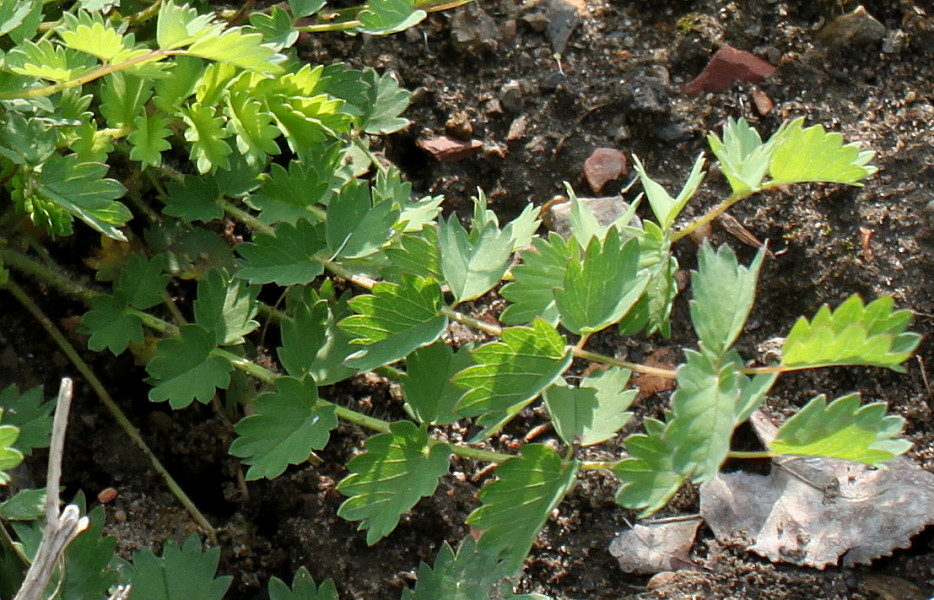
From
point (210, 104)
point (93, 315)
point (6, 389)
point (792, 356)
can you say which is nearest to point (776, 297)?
point (792, 356)

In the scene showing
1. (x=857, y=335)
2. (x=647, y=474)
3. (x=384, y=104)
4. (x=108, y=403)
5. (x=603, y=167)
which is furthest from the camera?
(x=603, y=167)

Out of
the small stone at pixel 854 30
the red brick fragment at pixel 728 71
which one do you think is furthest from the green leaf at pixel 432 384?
the small stone at pixel 854 30

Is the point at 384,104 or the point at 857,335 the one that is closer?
the point at 857,335

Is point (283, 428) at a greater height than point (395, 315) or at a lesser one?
lesser

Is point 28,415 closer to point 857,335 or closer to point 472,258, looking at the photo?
point 472,258

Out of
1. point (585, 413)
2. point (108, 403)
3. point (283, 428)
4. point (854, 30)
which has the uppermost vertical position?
point (854, 30)

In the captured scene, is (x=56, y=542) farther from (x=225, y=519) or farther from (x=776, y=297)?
(x=776, y=297)

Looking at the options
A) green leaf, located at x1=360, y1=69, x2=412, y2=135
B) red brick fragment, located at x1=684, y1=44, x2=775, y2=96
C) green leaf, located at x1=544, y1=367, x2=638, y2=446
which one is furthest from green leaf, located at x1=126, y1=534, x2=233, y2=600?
red brick fragment, located at x1=684, y1=44, x2=775, y2=96

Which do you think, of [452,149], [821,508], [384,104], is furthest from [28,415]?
[821,508]
